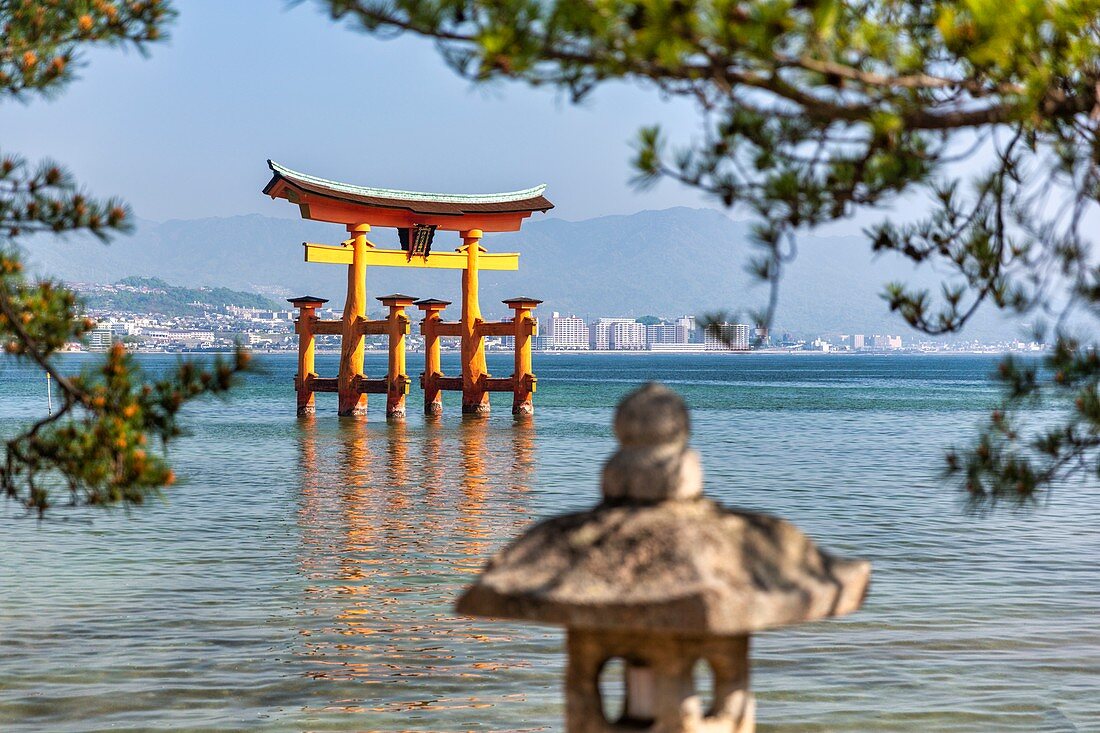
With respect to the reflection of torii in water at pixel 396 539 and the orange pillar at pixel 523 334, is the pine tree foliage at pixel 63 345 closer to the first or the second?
the reflection of torii in water at pixel 396 539

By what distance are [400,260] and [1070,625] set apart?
22085 mm

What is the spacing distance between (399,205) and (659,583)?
2648 centimetres

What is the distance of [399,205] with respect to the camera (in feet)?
93.6

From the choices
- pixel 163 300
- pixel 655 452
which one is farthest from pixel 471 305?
pixel 163 300

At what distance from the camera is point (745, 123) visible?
3.40 meters

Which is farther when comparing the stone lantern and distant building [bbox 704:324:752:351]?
distant building [bbox 704:324:752:351]

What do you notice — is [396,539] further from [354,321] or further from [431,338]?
[431,338]

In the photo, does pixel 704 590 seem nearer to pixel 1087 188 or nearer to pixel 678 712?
pixel 678 712

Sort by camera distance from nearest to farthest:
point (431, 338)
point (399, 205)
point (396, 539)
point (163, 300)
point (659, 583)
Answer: point (659, 583), point (396, 539), point (399, 205), point (431, 338), point (163, 300)

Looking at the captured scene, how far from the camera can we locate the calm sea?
23.4 feet

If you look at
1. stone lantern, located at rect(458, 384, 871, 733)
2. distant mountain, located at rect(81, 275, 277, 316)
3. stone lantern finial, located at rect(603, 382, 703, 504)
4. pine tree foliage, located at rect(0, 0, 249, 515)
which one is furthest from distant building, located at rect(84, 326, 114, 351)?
distant mountain, located at rect(81, 275, 277, 316)

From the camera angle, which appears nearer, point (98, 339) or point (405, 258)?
point (98, 339)

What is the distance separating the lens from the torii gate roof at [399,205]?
88.7 ft

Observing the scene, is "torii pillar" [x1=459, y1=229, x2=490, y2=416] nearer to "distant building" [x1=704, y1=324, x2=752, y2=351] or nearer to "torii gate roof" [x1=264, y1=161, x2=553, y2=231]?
"torii gate roof" [x1=264, y1=161, x2=553, y2=231]
